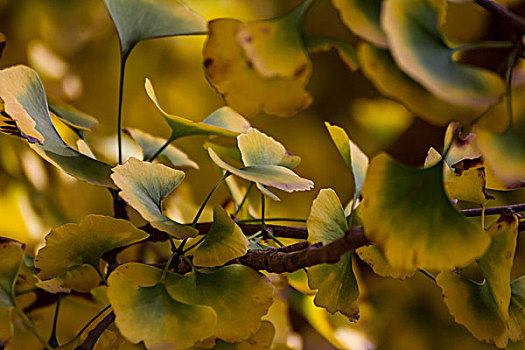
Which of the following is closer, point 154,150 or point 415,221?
point 415,221

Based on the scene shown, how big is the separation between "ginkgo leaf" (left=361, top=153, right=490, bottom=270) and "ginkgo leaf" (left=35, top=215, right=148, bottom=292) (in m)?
0.09

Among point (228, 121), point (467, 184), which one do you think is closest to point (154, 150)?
point (228, 121)

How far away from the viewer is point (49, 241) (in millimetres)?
216

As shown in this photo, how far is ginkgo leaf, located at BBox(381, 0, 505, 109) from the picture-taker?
0.44 feet

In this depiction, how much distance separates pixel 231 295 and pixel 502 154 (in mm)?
106

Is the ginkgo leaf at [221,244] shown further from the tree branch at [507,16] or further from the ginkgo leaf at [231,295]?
the tree branch at [507,16]

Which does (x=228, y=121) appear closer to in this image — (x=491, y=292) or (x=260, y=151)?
(x=260, y=151)

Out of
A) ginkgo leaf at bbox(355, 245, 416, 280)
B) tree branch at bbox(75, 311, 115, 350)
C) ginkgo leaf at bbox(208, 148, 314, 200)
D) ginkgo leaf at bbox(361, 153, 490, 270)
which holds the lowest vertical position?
tree branch at bbox(75, 311, 115, 350)

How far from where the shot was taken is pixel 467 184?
0.24m

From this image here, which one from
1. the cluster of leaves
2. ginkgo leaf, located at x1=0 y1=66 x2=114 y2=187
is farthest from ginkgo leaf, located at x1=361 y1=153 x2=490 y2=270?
ginkgo leaf, located at x1=0 y1=66 x2=114 y2=187

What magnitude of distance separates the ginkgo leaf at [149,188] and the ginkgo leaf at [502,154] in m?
0.10

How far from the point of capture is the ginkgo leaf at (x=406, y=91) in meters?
0.14

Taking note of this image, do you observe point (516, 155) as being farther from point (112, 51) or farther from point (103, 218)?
point (112, 51)

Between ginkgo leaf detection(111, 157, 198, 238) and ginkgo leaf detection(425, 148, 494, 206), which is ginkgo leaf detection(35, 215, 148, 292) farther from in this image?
ginkgo leaf detection(425, 148, 494, 206)
